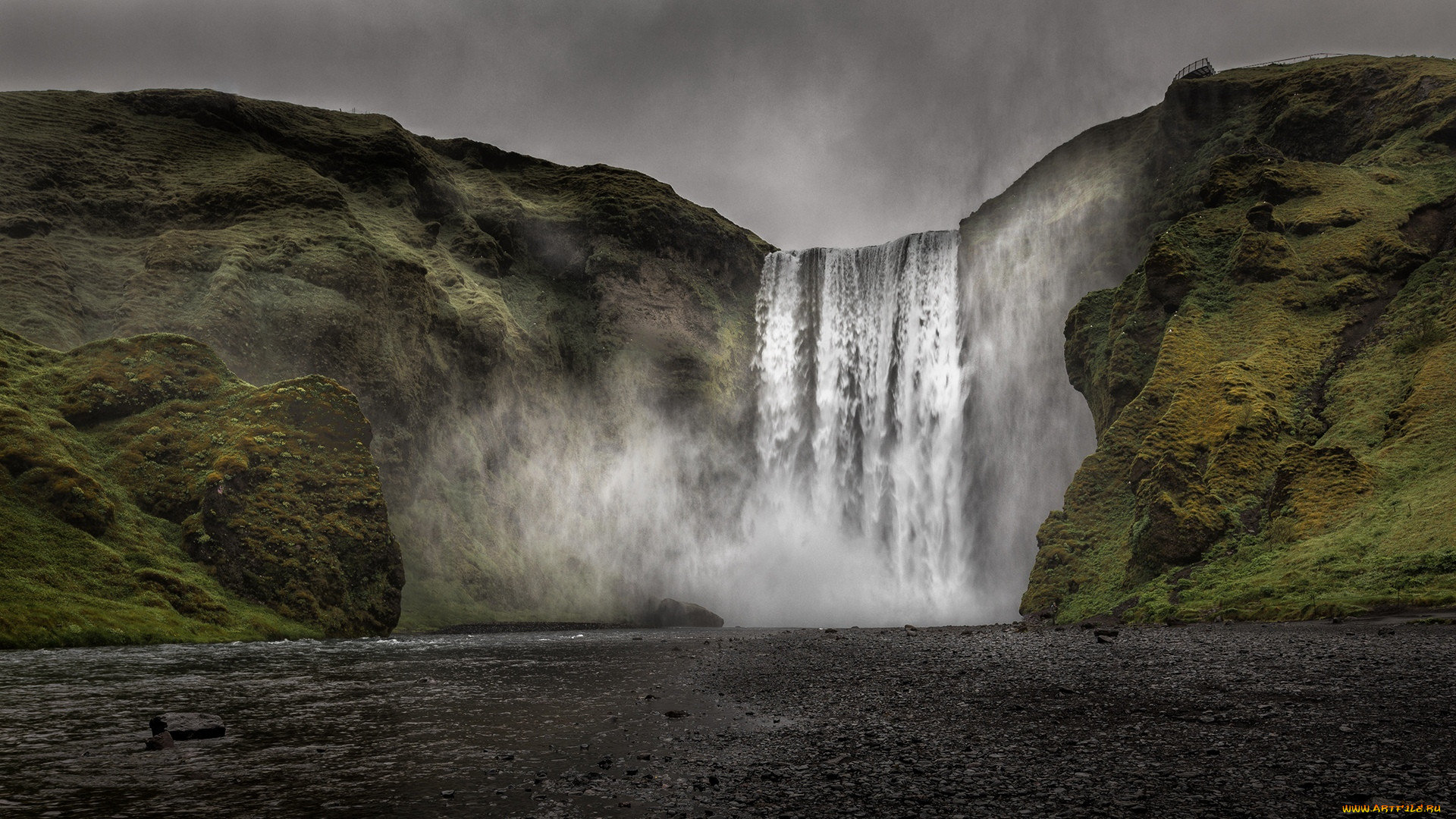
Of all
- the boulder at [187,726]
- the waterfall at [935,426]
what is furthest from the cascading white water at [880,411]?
the boulder at [187,726]

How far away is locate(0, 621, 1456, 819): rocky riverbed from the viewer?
716 centimetres

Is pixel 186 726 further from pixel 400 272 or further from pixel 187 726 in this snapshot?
pixel 400 272

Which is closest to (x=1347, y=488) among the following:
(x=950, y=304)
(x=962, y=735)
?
(x=962, y=735)

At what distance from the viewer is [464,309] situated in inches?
3031

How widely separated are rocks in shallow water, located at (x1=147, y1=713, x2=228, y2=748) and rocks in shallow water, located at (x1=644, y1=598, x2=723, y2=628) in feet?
181

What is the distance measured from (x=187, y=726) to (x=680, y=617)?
57.7 metres

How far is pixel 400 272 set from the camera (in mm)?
70062

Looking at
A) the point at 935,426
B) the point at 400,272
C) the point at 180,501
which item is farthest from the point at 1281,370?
the point at 400,272

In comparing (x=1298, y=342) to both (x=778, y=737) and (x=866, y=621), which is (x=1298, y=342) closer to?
(x=866, y=621)

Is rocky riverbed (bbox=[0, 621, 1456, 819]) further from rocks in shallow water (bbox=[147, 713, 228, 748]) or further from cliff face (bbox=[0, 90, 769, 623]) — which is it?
cliff face (bbox=[0, 90, 769, 623])

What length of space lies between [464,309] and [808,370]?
34702mm

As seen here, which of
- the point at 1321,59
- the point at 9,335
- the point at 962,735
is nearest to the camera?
the point at 962,735

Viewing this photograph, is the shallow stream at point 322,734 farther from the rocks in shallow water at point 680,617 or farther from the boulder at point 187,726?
the rocks in shallow water at point 680,617

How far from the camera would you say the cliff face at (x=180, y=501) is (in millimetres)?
34000
